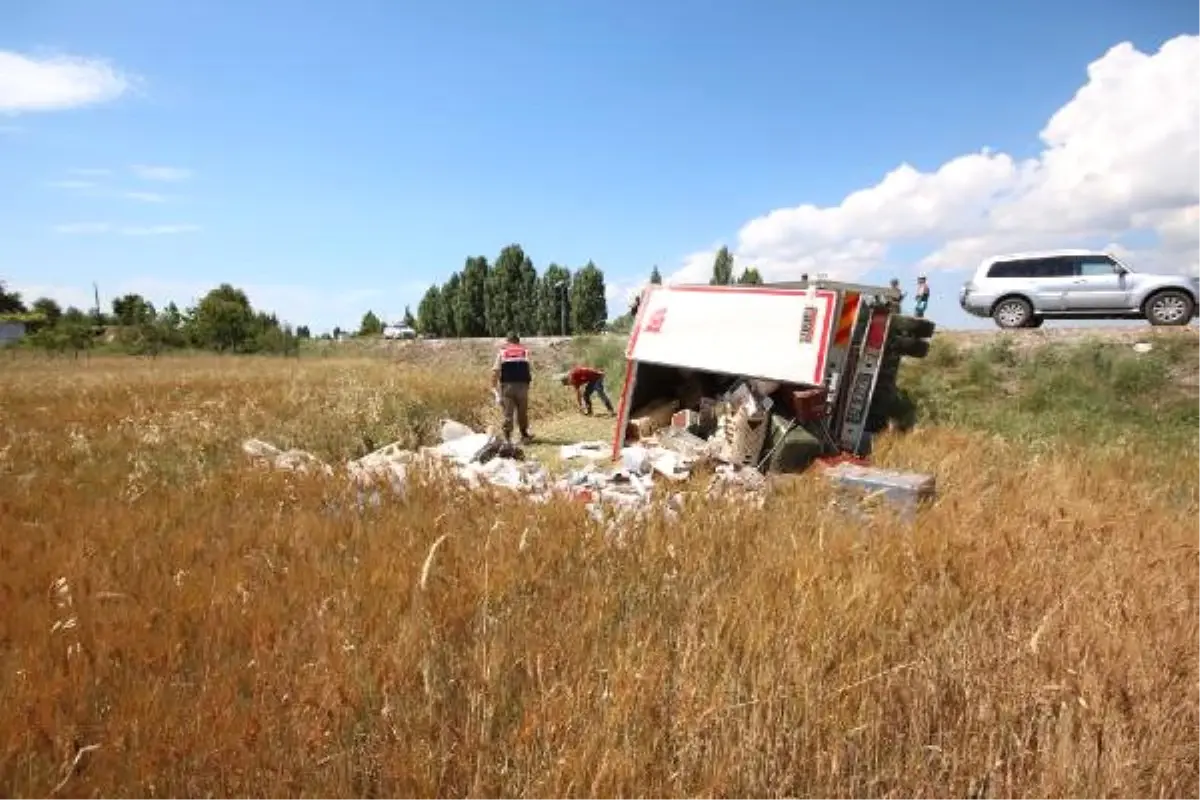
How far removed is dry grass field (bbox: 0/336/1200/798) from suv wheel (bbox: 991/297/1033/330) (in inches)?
448

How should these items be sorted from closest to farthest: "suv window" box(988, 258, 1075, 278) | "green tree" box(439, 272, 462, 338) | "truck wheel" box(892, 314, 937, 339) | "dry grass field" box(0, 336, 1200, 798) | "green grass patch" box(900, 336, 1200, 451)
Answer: "dry grass field" box(0, 336, 1200, 798) → "green grass patch" box(900, 336, 1200, 451) → "truck wheel" box(892, 314, 937, 339) → "suv window" box(988, 258, 1075, 278) → "green tree" box(439, 272, 462, 338)

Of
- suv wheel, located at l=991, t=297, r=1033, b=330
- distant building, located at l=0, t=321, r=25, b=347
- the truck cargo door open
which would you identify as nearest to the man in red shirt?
the truck cargo door open

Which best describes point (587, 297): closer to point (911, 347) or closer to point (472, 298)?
point (472, 298)

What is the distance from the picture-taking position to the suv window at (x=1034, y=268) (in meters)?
14.6

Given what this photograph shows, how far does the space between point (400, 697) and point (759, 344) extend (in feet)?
20.6

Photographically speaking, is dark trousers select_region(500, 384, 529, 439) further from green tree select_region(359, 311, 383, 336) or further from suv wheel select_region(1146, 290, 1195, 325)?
green tree select_region(359, 311, 383, 336)

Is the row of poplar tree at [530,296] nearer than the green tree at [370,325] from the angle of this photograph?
Yes

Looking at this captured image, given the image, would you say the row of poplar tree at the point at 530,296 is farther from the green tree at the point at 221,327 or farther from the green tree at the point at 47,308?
the green tree at the point at 47,308

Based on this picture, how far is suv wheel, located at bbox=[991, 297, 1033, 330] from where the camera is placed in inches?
594

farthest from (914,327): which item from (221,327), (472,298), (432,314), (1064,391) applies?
(432,314)

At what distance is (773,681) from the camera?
2.49 metres

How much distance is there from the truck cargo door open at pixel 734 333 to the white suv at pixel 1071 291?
992 cm

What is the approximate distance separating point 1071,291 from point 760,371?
10.8 m

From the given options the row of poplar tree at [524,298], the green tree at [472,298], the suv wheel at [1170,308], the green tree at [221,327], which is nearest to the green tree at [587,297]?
the row of poplar tree at [524,298]
